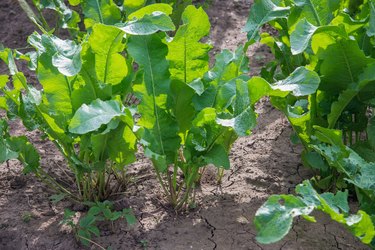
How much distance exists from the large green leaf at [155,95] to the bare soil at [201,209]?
34 centimetres

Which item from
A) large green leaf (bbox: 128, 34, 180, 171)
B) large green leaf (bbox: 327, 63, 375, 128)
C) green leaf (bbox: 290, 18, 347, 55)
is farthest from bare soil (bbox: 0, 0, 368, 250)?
green leaf (bbox: 290, 18, 347, 55)

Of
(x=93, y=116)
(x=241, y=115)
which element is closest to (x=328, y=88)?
(x=241, y=115)

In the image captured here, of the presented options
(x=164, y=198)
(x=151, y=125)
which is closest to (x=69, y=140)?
(x=151, y=125)

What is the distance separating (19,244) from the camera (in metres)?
2.82

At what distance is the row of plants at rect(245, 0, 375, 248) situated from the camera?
8.00 feet

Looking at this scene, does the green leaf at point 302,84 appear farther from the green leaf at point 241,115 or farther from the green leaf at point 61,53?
the green leaf at point 61,53

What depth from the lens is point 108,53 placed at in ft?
8.82

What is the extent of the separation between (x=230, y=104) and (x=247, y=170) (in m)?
0.69

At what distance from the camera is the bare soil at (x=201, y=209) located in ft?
9.11

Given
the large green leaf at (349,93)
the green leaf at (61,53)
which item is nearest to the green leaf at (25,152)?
the green leaf at (61,53)

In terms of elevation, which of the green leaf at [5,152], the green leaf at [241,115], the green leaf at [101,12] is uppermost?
the green leaf at [101,12]

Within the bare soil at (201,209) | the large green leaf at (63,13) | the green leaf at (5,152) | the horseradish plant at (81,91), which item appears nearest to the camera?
the horseradish plant at (81,91)

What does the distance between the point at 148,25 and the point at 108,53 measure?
0.28 metres

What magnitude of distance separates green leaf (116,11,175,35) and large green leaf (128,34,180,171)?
0.19m
